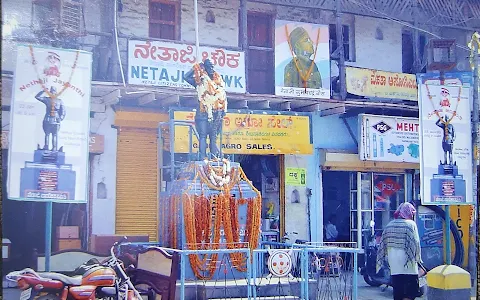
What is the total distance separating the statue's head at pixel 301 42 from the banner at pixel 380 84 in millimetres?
1099

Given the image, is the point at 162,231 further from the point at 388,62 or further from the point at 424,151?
the point at 388,62

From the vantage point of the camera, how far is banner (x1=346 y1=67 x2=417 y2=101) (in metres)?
16.1

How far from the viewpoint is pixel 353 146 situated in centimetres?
1673

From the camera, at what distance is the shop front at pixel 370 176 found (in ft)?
53.2

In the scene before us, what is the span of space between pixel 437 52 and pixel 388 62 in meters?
1.77

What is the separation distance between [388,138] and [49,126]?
940cm

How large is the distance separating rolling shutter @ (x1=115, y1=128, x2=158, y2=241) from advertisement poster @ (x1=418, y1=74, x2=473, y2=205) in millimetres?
5915

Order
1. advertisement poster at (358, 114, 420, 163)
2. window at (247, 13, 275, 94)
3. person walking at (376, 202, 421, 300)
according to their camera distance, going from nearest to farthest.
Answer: person walking at (376, 202, 421, 300) → advertisement poster at (358, 114, 420, 163) → window at (247, 13, 275, 94)

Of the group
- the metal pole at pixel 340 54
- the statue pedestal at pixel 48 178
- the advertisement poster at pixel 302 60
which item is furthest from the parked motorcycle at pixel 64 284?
the metal pole at pixel 340 54

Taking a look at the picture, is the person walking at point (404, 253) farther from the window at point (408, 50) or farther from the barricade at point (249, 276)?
the window at point (408, 50)

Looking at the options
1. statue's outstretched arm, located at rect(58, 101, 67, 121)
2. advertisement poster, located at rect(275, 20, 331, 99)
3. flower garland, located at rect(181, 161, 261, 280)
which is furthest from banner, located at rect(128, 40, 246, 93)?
statue's outstretched arm, located at rect(58, 101, 67, 121)

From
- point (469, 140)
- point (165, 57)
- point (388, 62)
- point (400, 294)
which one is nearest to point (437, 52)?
point (388, 62)

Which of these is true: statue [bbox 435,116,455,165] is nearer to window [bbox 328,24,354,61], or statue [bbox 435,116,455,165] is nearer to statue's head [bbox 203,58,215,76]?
statue's head [bbox 203,58,215,76]

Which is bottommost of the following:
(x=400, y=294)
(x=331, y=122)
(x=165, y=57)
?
(x=400, y=294)
